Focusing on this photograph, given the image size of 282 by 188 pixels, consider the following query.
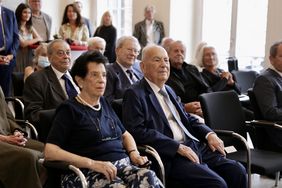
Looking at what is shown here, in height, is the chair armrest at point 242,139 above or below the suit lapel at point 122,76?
below

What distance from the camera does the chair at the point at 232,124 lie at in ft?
9.95

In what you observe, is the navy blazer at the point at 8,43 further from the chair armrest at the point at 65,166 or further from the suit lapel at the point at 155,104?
the chair armrest at the point at 65,166

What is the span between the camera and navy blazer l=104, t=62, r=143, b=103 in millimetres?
3814

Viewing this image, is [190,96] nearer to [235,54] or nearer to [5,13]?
[5,13]

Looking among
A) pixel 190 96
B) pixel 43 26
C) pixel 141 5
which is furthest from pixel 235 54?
pixel 190 96

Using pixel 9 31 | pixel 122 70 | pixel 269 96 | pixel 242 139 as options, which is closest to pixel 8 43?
pixel 9 31

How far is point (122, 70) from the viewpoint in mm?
3979

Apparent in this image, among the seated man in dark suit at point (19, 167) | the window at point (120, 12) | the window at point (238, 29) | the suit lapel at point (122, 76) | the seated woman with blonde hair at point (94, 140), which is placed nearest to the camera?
the seated woman with blonde hair at point (94, 140)

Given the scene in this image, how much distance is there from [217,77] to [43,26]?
9.57 ft

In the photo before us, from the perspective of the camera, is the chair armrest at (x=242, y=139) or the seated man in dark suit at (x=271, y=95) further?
the seated man in dark suit at (x=271, y=95)

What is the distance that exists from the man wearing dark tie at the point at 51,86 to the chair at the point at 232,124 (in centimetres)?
102

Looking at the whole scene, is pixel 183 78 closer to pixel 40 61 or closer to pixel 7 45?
pixel 40 61

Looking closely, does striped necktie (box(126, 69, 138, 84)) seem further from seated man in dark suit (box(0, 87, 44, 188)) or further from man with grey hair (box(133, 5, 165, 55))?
man with grey hair (box(133, 5, 165, 55))

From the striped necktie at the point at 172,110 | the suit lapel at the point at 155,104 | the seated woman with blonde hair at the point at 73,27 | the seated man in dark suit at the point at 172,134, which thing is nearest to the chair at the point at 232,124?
the seated man in dark suit at the point at 172,134
